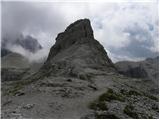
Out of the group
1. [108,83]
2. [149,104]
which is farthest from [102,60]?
[149,104]

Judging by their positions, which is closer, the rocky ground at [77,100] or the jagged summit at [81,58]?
the rocky ground at [77,100]

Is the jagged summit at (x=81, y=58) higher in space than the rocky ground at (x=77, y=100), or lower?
higher

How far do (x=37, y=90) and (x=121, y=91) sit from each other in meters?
28.2

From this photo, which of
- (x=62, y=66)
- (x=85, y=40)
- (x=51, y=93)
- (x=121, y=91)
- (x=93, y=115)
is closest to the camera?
(x=93, y=115)

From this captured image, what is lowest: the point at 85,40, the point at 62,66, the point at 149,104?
the point at 149,104

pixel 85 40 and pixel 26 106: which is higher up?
pixel 85 40

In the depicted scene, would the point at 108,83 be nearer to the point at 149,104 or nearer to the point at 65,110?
Result: the point at 149,104

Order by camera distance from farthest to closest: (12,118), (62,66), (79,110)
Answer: (62,66), (79,110), (12,118)

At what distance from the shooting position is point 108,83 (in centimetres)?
11550

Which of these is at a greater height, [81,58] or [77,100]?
[81,58]

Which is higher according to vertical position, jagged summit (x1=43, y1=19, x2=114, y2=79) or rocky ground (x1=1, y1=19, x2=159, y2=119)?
jagged summit (x1=43, y1=19, x2=114, y2=79)

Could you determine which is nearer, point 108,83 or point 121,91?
point 121,91

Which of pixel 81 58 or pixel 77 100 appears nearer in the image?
pixel 77 100

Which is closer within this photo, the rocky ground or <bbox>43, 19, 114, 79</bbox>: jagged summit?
the rocky ground
